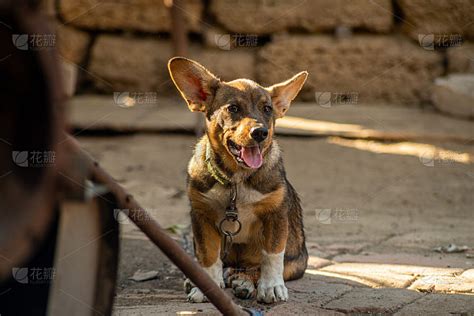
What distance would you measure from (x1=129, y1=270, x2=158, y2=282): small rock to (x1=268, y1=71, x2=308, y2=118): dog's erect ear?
1.28m

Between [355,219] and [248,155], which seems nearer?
[248,155]

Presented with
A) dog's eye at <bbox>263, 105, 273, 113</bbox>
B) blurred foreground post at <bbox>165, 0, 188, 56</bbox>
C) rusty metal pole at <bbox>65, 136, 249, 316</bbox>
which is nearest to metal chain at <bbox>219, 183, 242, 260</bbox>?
dog's eye at <bbox>263, 105, 273, 113</bbox>

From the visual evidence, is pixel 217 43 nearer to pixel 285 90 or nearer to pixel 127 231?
pixel 127 231

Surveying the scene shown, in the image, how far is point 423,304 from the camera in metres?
4.29

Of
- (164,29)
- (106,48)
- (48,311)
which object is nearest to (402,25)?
(164,29)

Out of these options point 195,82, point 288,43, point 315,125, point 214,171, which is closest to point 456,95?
point 315,125

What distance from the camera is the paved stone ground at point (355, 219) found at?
14.6 ft

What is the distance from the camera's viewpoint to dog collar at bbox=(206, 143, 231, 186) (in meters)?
4.55

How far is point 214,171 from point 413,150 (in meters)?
4.43

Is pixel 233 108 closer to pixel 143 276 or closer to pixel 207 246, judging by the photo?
pixel 207 246

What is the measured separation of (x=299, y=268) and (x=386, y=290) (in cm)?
56

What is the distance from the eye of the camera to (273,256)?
4.53m

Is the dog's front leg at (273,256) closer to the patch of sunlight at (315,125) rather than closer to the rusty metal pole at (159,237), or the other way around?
the rusty metal pole at (159,237)

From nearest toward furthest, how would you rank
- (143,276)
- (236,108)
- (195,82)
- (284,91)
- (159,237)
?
(159,237)
(236,108)
(195,82)
(284,91)
(143,276)
